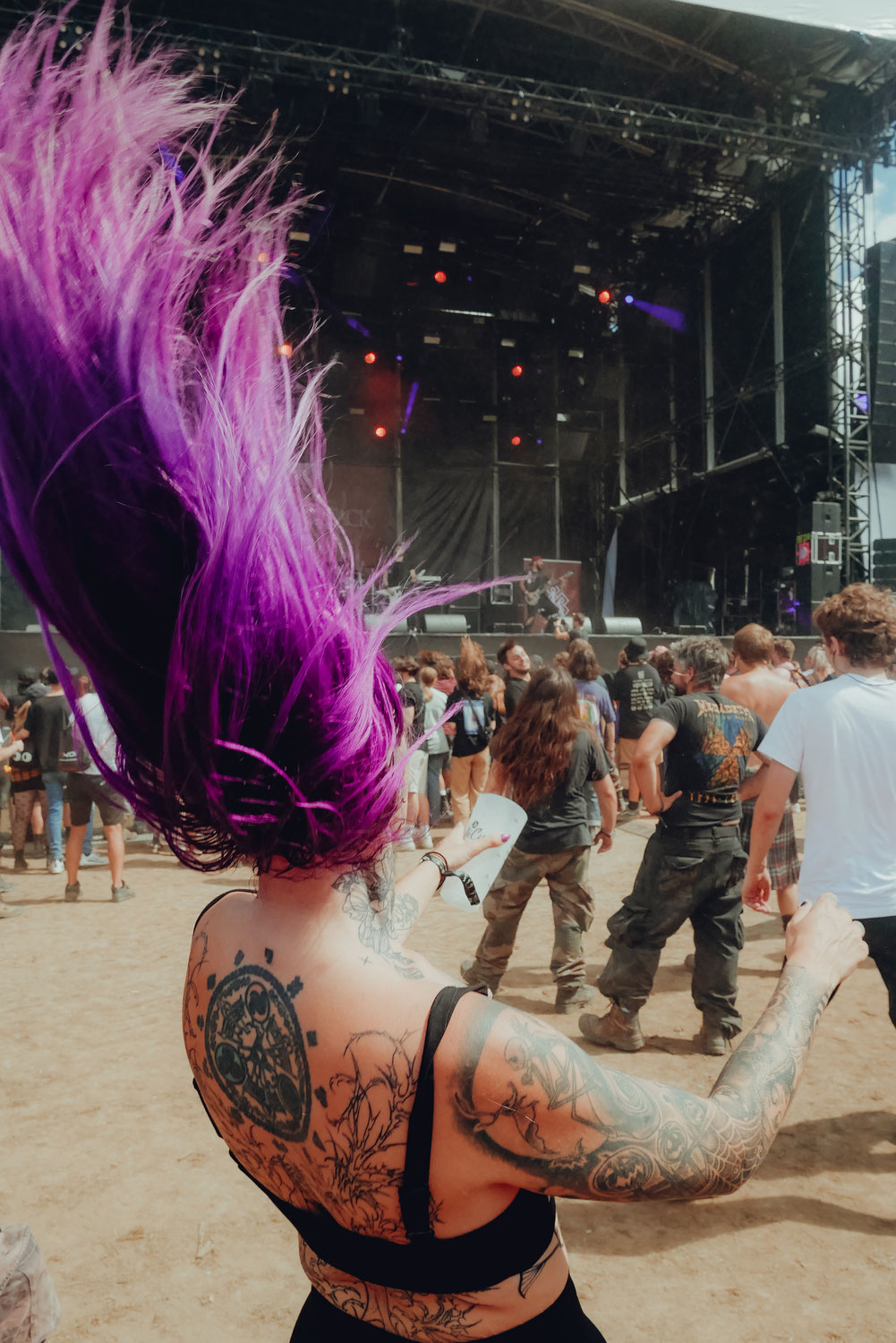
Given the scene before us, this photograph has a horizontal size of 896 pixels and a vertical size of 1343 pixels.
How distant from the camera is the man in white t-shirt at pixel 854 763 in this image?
2.99 metres

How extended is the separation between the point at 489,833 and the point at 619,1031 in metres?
2.69

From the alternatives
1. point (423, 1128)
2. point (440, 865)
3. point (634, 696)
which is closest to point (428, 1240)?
point (423, 1128)

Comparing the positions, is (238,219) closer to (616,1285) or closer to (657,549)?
(616,1285)

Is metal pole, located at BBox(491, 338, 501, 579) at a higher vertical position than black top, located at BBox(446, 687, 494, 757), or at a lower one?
higher

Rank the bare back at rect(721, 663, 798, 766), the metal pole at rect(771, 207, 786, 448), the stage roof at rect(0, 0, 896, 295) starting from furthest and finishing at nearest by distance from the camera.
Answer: the metal pole at rect(771, 207, 786, 448) → the stage roof at rect(0, 0, 896, 295) → the bare back at rect(721, 663, 798, 766)

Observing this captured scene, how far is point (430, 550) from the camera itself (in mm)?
20438

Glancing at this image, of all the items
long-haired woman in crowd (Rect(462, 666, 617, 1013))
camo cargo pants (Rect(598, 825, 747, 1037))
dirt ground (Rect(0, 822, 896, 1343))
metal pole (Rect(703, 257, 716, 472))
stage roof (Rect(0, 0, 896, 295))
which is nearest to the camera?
dirt ground (Rect(0, 822, 896, 1343))

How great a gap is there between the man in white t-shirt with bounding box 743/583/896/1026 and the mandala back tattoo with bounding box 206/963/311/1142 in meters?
2.56

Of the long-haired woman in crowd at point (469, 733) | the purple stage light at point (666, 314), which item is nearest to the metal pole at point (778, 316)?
the purple stage light at point (666, 314)

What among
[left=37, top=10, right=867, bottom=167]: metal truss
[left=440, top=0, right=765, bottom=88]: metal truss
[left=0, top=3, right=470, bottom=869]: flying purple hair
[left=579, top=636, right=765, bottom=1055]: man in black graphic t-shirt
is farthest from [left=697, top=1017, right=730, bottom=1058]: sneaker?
[left=440, top=0, right=765, bottom=88]: metal truss

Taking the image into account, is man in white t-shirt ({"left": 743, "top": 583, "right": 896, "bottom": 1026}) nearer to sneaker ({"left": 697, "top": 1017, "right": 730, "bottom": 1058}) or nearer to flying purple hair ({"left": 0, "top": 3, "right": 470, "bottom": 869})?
sneaker ({"left": 697, "top": 1017, "right": 730, "bottom": 1058})

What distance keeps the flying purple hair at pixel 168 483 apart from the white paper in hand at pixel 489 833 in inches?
33.4

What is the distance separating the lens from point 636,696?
9469 millimetres

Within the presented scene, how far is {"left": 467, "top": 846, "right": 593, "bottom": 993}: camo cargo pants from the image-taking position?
14.7 ft
